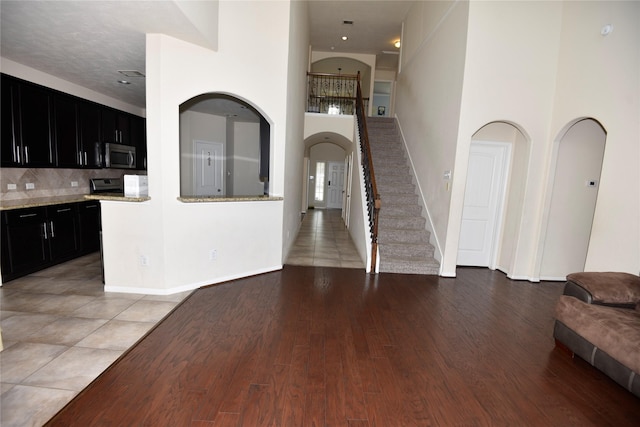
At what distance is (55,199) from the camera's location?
4.87 metres

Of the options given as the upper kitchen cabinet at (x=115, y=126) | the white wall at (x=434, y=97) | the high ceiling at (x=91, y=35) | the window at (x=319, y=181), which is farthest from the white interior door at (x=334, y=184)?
the upper kitchen cabinet at (x=115, y=126)

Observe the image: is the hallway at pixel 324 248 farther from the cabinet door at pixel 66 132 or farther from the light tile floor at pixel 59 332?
the cabinet door at pixel 66 132

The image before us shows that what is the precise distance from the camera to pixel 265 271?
4562mm

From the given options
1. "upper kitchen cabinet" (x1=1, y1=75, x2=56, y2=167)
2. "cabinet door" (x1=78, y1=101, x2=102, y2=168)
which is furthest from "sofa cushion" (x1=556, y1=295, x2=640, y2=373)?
"cabinet door" (x1=78, y1=101, x2=102, y2=168)

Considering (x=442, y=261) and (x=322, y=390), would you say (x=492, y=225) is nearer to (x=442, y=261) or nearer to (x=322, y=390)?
(x=442, y=261)

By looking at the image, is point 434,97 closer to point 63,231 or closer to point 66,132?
point 66,132

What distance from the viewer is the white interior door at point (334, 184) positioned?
13.3 meters

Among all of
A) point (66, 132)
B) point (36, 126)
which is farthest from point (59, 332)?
point (66, 132)

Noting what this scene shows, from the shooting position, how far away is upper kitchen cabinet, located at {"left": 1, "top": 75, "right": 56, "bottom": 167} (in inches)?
153

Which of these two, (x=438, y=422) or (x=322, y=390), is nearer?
(x=438, y=422)

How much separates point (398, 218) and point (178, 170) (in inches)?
146

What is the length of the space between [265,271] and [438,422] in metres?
3.11

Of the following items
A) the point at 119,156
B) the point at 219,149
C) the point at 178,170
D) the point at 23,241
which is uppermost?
the point at 219,149

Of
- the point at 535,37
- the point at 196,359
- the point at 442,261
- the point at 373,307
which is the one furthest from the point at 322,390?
the point at 535,37
